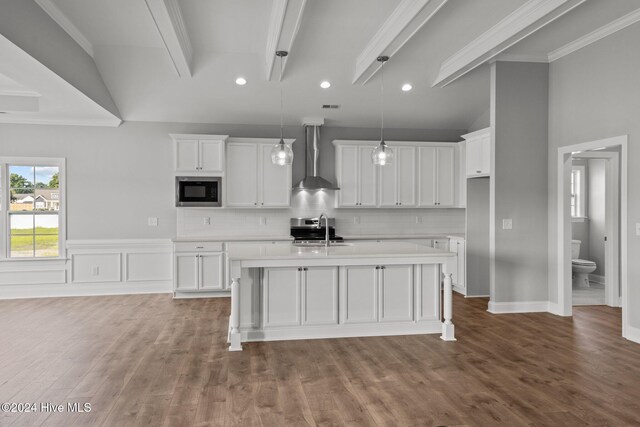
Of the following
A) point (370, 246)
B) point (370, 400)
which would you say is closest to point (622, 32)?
point (370, 246)

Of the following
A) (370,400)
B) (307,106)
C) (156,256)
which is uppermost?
(307,106)

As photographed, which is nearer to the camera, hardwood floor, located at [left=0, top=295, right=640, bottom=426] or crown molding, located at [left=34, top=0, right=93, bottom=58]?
hardwood floor, located at [left=0, top=295, right=640, bottom=426]

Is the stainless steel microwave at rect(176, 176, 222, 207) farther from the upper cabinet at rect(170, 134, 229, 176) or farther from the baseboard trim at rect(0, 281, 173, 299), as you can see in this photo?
the baseboard trim at rect(0, 281, 173, 299)

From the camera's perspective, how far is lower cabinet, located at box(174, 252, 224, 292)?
6406mm

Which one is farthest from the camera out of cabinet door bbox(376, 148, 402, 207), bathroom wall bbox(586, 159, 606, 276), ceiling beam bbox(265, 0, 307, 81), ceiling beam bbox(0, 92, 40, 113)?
bathroom wall bbox(586, 159, 606, 276)

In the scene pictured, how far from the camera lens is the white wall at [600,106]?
434cm

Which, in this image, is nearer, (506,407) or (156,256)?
(506,407)

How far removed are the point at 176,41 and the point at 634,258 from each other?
→ 498cm

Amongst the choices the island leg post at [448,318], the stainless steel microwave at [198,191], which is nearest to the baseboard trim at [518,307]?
the island leg post at [448,318]

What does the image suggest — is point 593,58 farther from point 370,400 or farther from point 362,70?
point 370,400

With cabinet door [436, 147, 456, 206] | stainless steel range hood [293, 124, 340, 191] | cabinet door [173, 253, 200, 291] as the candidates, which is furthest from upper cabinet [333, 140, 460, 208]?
cabinet door [173, 253, 200, 291]

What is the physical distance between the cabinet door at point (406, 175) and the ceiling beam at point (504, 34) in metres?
1.38

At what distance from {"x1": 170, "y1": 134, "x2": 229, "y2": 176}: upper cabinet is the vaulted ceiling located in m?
0.45

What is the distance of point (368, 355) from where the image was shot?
395cm
